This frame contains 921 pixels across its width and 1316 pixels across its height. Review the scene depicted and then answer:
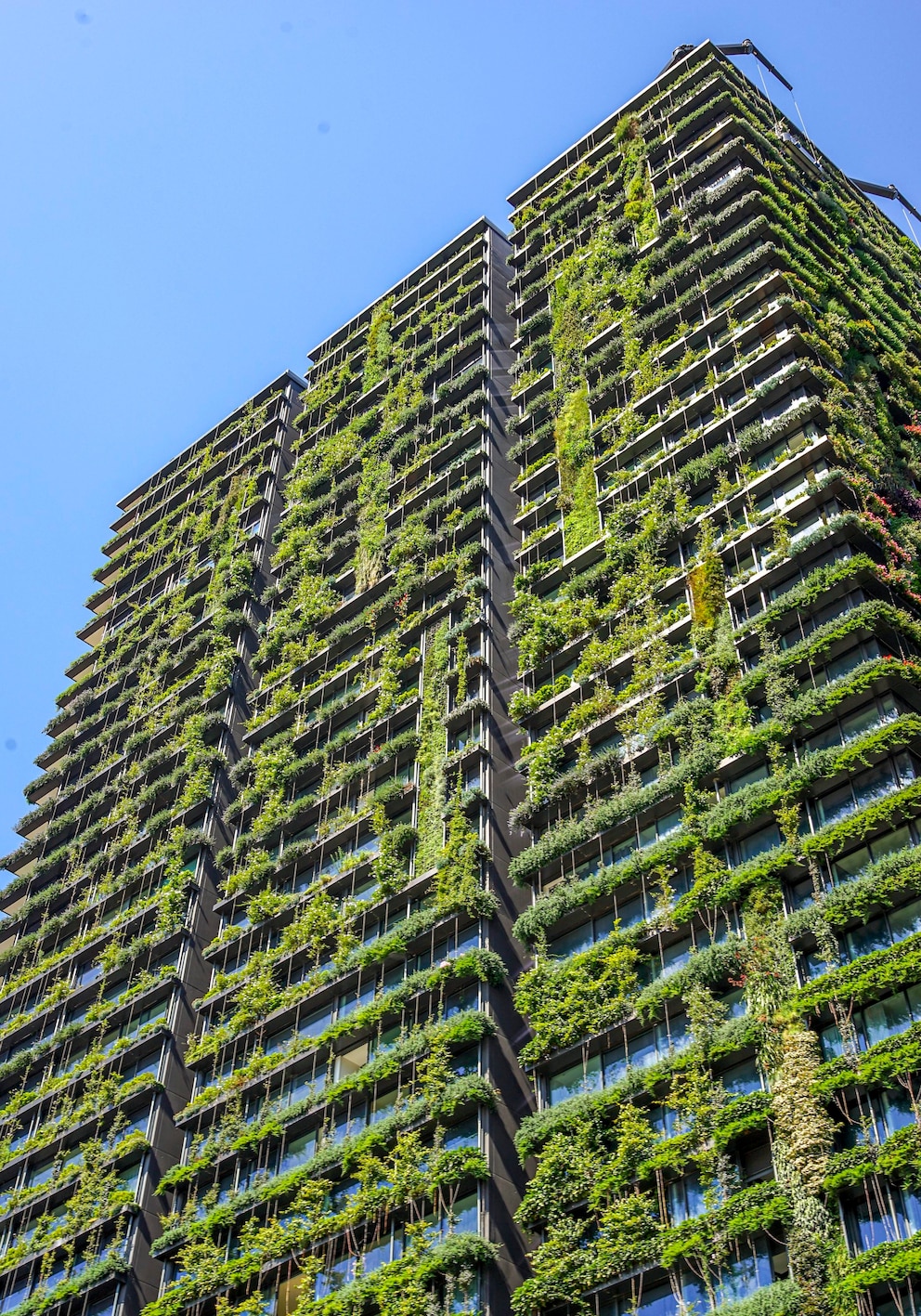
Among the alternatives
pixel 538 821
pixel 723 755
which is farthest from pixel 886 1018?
pixel 538 821

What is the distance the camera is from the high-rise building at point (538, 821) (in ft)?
101

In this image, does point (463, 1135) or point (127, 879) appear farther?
point (127, 879)

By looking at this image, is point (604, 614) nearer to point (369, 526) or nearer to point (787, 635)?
point (787, 635)

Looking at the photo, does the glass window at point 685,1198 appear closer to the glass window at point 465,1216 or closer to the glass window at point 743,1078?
the glass window at point 743,1078

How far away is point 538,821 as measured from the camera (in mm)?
41125

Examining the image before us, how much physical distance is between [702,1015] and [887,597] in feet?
38.9

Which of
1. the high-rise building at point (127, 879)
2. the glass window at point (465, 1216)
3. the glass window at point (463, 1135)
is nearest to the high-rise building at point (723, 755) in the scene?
the glass window at point (463, 1135)

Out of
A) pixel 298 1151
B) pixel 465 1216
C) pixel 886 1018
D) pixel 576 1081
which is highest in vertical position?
pixel 298 1151

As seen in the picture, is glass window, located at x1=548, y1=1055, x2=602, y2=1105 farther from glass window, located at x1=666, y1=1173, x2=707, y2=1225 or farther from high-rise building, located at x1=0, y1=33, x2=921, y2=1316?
glass window, located at x1=666, y1=1173, x2=707, y2=1225

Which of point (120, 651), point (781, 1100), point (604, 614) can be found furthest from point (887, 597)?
point (120, 651)

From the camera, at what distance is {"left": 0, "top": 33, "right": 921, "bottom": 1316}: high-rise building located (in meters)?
30.7

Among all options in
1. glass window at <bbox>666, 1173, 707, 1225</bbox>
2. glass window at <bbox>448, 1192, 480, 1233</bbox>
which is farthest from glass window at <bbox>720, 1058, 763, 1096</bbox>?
glass window at <bbox>448, 1192, 480, 1233</bbox>

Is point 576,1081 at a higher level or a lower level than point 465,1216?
higher

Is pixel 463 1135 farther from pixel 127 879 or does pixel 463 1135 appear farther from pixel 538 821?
pixel 127 879
